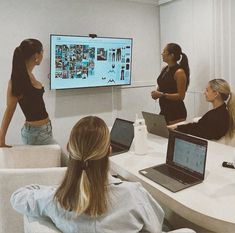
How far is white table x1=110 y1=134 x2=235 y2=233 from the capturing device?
45.8 inches

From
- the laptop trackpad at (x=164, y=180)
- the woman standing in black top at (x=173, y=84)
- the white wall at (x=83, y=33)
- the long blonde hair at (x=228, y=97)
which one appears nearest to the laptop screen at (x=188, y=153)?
the laptop trackpad at (x=164, y=180)

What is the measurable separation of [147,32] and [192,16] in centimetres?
76

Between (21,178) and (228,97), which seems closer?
(21,178)

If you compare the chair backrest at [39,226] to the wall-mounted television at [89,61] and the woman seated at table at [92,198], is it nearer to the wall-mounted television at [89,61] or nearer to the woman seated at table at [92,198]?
the woman seated at table at [92,198]

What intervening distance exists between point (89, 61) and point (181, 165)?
2492mm

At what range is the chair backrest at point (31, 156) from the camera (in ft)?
7.48

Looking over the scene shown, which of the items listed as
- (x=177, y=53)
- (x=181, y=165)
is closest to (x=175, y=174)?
(x=181, y=165)

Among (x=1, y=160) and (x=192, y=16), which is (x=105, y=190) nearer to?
(x=1, y=160)

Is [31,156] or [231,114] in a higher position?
[231,114]

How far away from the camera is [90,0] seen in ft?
12.7

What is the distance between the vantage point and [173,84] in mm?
3371

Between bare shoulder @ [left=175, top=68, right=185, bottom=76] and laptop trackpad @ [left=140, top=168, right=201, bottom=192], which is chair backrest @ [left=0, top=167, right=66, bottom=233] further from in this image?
bare shoulder @ [left=175, top=68, right=185, bottom=76]

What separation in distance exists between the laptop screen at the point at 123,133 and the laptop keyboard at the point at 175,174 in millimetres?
451

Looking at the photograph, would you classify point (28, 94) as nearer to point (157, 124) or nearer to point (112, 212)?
point (157, 124)
